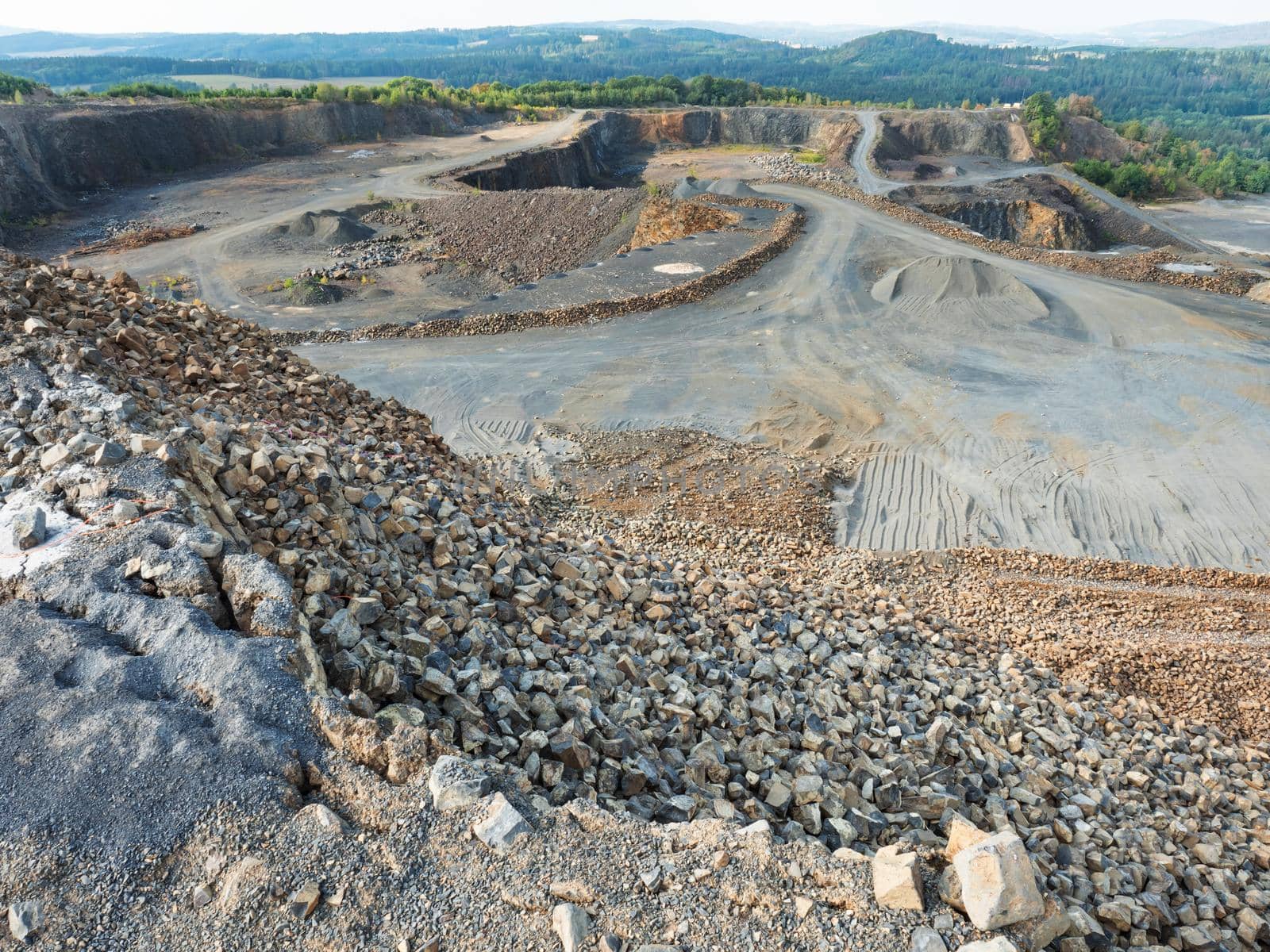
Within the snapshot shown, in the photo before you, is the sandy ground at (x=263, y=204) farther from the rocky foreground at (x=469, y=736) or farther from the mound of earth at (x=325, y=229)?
the rocky foreground at (x=469, y=736)

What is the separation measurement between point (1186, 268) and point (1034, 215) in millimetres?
16139

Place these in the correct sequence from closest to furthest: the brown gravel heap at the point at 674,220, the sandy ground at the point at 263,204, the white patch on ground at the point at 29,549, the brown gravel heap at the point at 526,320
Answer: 1. the white patch on ground at the point at 29,549
2. the brown gravel heap at the point at 526,320
3. the sandy ground at the point at 263,204
4. the brown gravel heap at the point at 674,220

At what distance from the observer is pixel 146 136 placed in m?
38.8

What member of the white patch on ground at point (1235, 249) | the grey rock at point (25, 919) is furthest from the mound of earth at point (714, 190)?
the grey rock at point (25, 919)

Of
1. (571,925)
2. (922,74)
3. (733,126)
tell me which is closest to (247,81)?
(733,126)

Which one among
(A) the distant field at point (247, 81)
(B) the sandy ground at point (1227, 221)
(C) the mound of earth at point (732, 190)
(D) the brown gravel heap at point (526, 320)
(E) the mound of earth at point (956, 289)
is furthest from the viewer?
(A) the distant field at point (247, 81)

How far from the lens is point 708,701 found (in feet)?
18.5

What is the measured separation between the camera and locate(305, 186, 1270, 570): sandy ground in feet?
40.7

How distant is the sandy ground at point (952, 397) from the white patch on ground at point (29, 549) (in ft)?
29.5

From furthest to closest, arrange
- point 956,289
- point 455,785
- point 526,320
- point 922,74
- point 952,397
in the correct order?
point 922,74 → point 956,289 → point 526,320 → point 952,397 → point 455,785

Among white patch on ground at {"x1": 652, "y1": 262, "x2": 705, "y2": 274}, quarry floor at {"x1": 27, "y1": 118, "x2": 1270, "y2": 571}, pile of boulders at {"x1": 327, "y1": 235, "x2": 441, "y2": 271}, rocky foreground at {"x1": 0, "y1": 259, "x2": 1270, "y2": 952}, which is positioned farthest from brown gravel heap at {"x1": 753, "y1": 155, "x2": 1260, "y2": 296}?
rocky foreground at {"x1": 0, "y1": 259, "x2": 1270, "y2": 952}

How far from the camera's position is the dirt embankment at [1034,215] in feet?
121

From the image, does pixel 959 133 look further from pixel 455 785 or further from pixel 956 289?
pixel 455 785

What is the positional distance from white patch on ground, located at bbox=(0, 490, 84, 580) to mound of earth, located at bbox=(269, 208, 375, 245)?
25394 mm
